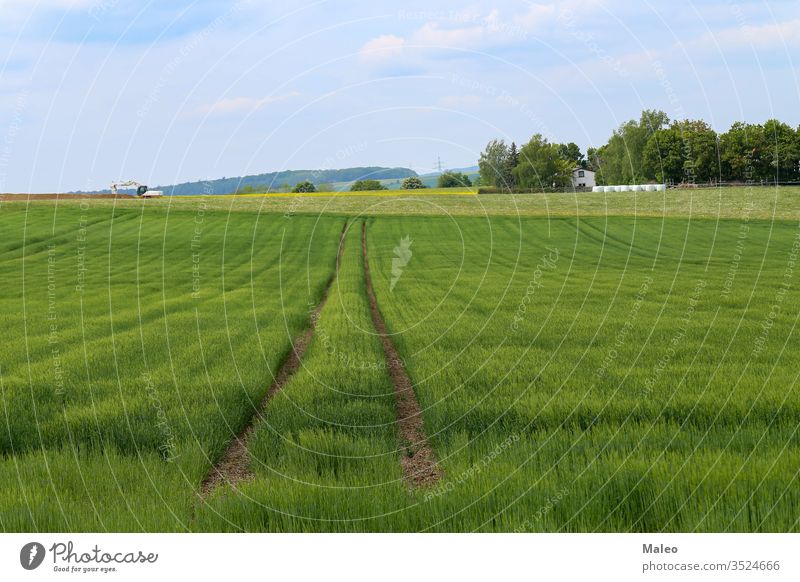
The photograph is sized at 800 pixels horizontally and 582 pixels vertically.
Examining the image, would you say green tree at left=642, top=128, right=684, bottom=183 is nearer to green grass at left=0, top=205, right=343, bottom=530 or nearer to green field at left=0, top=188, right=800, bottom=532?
green field at left=0, top=188, right=800, bottom=532

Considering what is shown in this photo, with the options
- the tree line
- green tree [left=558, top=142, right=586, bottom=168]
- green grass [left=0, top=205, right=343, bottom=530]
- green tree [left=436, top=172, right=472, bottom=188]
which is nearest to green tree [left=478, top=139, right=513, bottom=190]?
green tree [left=436, top=172, right=472, bottom=188]

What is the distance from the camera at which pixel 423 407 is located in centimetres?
1233

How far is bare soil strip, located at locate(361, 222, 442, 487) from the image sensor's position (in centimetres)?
933

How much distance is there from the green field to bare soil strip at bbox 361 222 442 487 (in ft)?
0.59

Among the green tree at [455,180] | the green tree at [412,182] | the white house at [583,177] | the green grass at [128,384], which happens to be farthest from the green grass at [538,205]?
the green grass at [128,384]

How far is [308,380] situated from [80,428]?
14.9ft

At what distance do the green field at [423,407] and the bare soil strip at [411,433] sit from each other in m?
0.18

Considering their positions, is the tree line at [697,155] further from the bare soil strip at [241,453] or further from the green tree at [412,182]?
the bare soil strip at [241,453]

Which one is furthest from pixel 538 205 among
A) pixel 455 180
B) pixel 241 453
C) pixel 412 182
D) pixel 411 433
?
pixel 241 453

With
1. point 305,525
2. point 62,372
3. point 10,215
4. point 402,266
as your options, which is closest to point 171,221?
point 10,215

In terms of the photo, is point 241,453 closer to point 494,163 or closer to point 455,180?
point 455,180

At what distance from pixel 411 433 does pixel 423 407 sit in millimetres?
1151

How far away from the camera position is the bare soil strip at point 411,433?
9.33 meters

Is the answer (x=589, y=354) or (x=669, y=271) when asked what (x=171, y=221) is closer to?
(x=669, y=271)
